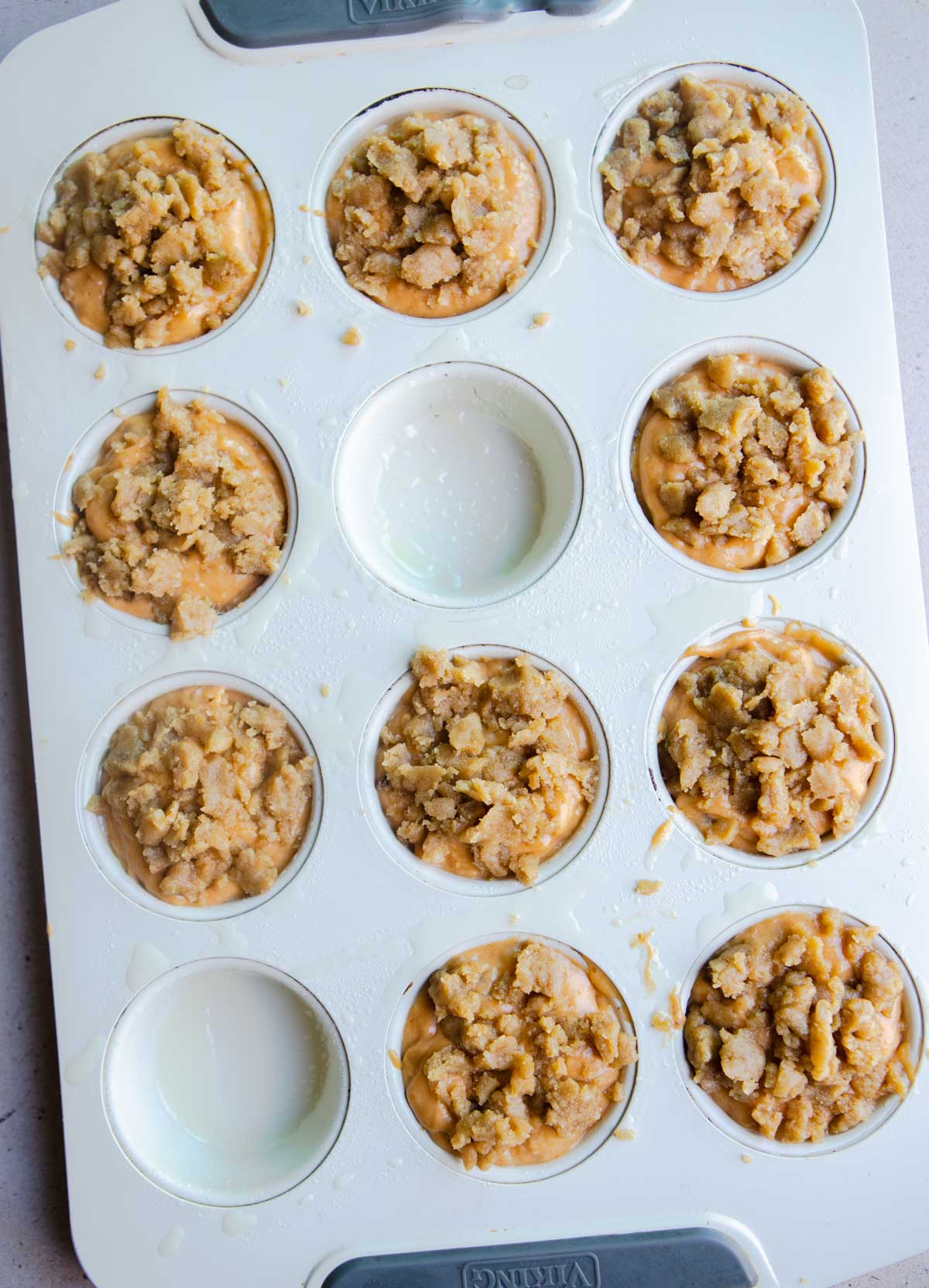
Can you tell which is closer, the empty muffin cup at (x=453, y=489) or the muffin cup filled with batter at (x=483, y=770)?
the muffin cup filled with batter at (x=483, y=770)

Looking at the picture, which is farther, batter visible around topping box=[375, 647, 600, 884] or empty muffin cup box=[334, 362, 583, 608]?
empty muffin cup box=[334, 362, 583, 608]

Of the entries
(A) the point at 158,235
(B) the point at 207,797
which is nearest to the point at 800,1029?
(B) the point at 207,797

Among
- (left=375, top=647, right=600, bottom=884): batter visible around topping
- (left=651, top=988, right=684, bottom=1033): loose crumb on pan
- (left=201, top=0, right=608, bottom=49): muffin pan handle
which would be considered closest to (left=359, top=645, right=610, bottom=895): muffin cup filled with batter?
(left=375, top=647, right=600, bottom=884): batter visible around topping

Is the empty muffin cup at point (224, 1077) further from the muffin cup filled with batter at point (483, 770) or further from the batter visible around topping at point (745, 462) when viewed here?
the batter visible around topping at point (745, 462)

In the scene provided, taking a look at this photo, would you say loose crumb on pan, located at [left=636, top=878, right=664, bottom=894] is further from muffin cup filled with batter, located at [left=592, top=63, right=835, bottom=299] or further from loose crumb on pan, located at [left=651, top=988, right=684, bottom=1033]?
muffin cup filled with batter, located at [left=592, top=63, right=835, bottom=299]

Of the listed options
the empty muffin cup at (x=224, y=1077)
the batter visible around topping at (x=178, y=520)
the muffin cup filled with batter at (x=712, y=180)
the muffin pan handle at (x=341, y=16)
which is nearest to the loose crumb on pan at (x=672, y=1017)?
the empty muffin cup at (x=224, y=1077)

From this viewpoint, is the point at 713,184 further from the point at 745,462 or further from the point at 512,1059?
the point at 512,1059

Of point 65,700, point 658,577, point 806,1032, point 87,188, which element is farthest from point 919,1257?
point 87,188
